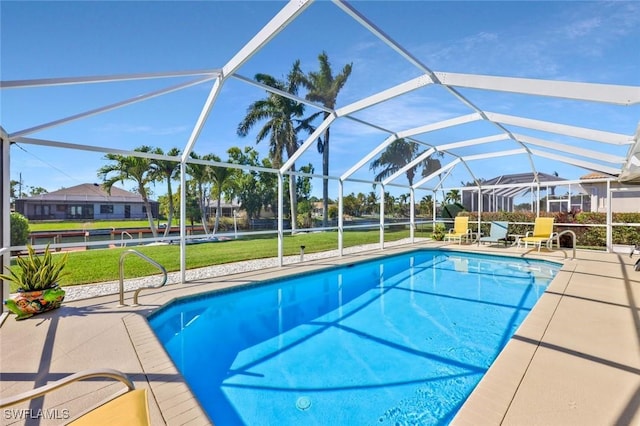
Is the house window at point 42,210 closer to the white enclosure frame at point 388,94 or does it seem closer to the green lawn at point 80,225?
the green lawn at point 80,225

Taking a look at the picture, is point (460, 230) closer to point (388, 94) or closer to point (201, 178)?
point (388, 94)

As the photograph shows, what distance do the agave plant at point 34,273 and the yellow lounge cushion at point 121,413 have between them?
3.61 m

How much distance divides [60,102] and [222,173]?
12.0 meters

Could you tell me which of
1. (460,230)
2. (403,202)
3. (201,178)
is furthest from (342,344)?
(403,202)

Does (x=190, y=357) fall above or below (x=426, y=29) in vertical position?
below

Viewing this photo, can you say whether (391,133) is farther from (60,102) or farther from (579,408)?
(60,102)

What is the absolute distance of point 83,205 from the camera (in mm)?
19328

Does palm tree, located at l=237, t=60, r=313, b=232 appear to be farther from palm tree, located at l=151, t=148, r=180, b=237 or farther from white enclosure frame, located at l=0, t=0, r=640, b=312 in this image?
white enclosure frame, located at l=0, t=0, r=640, b=312

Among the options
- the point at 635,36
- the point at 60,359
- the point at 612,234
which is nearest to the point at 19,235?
the point at 60,359

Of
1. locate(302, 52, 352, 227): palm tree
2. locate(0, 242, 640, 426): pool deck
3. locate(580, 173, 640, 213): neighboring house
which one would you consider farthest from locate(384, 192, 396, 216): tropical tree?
locate(0, 242, 640, 426): pool deck

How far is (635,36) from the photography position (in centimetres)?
553

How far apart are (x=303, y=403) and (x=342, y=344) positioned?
1446 millimetres

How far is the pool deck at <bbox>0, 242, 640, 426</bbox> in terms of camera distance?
95.3 inches

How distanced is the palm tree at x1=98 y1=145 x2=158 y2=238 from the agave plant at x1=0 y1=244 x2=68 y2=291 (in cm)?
1386
